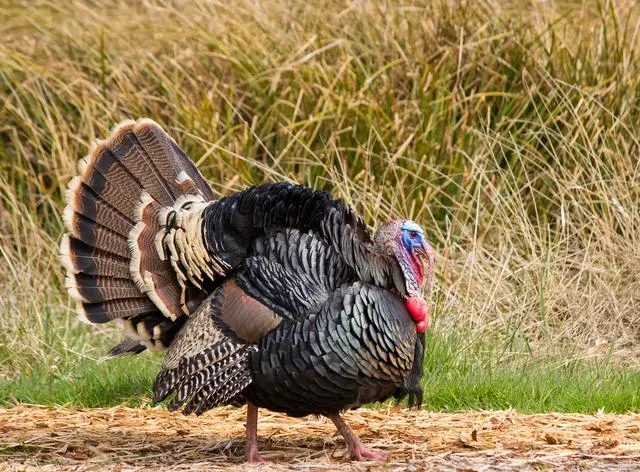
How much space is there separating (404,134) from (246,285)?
4184 millimetres

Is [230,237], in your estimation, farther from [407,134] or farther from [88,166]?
[407,134]

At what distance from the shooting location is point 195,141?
8992 millimetres

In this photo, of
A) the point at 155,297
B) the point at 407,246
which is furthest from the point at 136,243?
the point at 407,246

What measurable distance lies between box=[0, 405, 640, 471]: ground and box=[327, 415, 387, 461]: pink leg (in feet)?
0.18

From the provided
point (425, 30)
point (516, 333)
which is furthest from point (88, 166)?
point (425, 30)

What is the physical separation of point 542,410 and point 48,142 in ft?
16.7

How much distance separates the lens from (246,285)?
4773 millimetres

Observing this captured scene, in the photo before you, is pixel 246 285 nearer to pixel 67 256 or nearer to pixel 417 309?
pixel 417 309

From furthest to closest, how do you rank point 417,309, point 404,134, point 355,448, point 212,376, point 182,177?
point 404,134 < point 182,177 < point 355,448 < point 417,309 < point 212,376

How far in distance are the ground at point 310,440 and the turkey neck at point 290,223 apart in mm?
765

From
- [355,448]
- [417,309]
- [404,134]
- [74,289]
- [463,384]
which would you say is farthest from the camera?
[404,134]

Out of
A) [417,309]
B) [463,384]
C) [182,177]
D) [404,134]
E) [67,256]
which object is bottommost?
[463,384]

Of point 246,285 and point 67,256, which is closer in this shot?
point 246,285

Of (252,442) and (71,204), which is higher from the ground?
(71,204)
